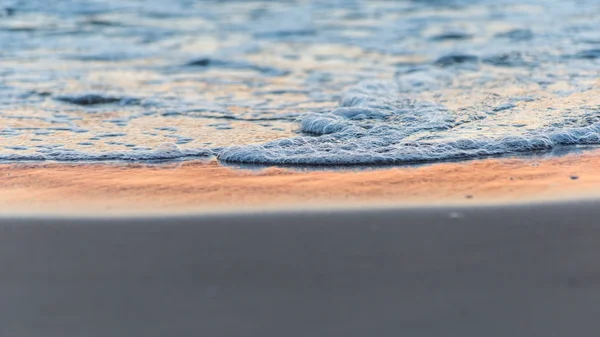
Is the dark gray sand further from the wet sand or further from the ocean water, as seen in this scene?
the ocean water

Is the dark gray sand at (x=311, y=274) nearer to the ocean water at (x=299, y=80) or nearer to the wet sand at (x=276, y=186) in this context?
the wet sand at (x=276, y=186)

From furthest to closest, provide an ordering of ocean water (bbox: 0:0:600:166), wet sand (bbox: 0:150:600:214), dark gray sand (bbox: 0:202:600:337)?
ocean water (bbox: 0:0:600:166) → wet sand (bbox: 0:150:600:214) → dark gray sand (bbox: 0:202:600:337)

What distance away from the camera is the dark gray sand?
197 cm

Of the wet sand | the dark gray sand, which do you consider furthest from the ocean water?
the dark gray sand

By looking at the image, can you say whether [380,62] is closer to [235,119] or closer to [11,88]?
[235,119]

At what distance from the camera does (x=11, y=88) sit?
4883 mm

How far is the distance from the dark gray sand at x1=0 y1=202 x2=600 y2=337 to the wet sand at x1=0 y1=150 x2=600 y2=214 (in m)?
0.13

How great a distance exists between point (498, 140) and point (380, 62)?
2227mm

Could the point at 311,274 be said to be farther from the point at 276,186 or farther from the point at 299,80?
the point at 299,80

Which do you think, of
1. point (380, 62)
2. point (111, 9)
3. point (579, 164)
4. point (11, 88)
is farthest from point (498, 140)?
point (111, 9)

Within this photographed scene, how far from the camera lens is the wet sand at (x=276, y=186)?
9.07 ft

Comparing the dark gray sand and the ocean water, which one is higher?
the dark gray sand

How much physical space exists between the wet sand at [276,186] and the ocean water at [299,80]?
0.54 ft

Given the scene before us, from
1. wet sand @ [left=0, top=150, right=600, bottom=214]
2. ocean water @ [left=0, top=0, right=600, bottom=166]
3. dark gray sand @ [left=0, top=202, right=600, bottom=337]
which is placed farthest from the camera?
ocean water @ [left=0, top=0, right=600, bottom=166]
